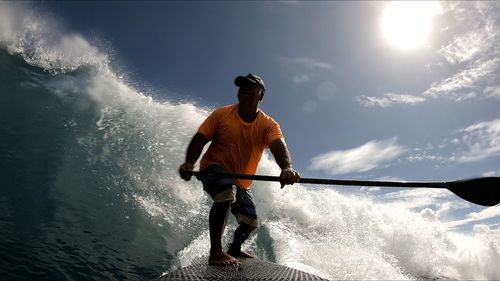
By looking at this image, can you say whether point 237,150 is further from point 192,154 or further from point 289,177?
point 289,177

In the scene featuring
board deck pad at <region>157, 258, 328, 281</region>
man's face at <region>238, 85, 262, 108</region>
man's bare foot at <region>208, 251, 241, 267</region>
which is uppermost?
man's face at <region>238, 85, 262, 108</region>

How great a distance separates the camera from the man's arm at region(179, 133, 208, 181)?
2.93m

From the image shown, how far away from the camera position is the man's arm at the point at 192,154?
293cm

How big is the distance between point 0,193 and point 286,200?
29.5 feet

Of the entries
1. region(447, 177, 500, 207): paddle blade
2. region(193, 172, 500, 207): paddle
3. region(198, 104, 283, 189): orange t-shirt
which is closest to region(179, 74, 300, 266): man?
region(198, 104, 283, 189): orange t-shirt

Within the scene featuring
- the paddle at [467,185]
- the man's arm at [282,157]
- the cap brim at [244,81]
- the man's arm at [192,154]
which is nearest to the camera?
the paddle at [467,185]

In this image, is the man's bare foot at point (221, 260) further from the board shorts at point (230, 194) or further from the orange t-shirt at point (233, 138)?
the orange t-shirt at point (233, 138)

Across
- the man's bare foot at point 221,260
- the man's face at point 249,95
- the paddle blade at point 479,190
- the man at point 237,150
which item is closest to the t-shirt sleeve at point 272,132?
the man at point 237,150

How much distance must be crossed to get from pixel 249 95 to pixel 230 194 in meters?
1.04

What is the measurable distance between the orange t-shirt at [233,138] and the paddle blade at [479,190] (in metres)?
1.70

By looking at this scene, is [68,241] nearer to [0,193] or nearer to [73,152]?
[0,193]

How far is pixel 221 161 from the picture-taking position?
10.6 ft

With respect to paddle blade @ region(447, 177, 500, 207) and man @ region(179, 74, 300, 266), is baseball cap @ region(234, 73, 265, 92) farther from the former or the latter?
paddle blade @ region(447, 177, 500, 207)

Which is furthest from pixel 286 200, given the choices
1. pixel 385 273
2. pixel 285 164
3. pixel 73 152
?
pixel 285 164
